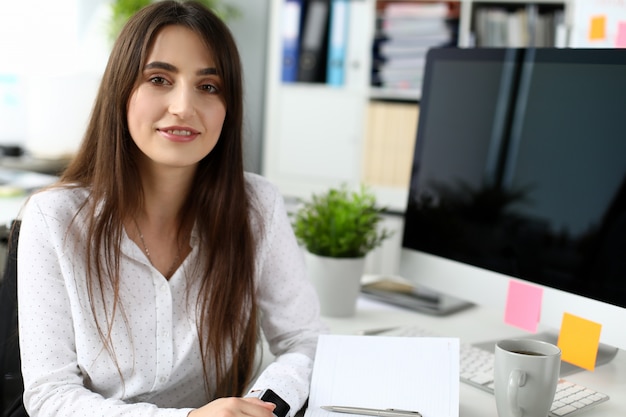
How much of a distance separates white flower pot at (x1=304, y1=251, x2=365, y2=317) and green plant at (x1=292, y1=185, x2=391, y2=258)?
2 centimetres

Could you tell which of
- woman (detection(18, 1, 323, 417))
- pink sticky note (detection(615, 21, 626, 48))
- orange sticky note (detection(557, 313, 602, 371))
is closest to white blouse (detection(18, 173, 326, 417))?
woman (detection(18, 1, 323, 417))

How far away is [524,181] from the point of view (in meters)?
1.25

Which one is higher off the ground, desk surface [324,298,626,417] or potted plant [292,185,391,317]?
potted plant [292,185,391,317]

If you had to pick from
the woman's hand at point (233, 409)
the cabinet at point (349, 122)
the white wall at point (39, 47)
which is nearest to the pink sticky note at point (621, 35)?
the woman's hand at point (233, 409)

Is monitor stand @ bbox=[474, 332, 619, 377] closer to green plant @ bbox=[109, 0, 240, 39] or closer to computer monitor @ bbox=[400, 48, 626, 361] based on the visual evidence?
computer monitor @ bbox=[400, 48, 626, 361]

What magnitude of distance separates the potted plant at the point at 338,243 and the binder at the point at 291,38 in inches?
82.4

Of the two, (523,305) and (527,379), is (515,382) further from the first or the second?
(523,305)

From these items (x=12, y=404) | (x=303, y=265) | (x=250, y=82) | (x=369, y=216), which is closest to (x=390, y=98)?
(x=250, y=82)

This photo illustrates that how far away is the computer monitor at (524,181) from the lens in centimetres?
112

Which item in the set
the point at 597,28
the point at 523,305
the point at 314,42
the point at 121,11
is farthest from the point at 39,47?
the point at 523,305

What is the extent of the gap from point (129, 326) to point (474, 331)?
2.15 ft

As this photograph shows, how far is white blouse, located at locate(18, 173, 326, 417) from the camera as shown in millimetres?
1029

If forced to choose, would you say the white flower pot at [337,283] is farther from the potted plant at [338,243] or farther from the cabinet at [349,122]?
the cabinet at [349,122]

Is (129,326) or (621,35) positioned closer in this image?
(129,326)
